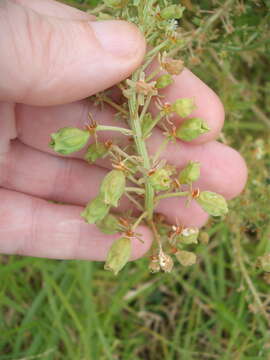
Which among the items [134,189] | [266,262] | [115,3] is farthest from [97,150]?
[266,262]

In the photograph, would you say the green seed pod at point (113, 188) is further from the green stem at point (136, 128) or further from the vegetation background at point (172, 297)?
the vegetation background at point (172, 297)

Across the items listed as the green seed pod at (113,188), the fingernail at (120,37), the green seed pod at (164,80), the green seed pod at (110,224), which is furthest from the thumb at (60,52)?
the green seed pod at (110,224)

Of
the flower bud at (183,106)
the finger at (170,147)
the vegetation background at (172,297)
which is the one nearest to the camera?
the flower bud at (183,106)

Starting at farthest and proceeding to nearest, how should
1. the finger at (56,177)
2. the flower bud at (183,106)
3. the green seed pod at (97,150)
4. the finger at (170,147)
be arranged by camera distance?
the finger at (56,177) → the finger at (170,147) → the green seed pod at (97,150) → the flower bud at (183,106)

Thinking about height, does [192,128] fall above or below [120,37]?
below

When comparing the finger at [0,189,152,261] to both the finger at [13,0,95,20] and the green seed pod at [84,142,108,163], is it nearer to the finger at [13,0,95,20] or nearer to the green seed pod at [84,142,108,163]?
the green seed pod at [84,142,108,163]

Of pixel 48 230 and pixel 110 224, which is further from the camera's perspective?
pixel 48 230

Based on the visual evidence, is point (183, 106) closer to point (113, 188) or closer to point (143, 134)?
point (143, 134)
